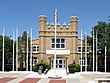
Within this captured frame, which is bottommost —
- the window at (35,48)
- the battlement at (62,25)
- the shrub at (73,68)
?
the shrub at (73,68)

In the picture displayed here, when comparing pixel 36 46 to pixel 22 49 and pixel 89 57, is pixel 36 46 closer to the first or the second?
pixel 22 49

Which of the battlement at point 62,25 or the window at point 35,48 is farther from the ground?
the battlement at point 62,25

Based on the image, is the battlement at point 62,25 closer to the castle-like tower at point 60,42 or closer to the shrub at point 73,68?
the castle-like tower at point 60,42

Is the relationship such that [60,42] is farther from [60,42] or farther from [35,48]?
[35,48]

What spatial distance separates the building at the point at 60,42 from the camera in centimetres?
5581

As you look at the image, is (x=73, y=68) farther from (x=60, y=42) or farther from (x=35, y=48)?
(x=35, y=48)

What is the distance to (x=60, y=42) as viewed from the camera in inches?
2221

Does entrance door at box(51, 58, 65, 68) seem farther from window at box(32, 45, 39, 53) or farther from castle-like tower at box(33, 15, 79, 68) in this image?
window at box(32, 45, 39, 53)

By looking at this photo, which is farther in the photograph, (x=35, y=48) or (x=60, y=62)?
(x=35, y=48)

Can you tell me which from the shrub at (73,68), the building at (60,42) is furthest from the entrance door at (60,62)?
the shrub at (73,68)

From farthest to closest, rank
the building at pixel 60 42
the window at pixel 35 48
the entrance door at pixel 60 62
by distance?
the window at pixel 35 48, the entrance door at pixel 60 62, the building at pixel 60 42

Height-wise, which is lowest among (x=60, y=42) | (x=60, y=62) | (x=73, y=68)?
(x=73, y=68)

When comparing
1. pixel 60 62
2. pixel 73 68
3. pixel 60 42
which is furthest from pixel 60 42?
pixel 73 68

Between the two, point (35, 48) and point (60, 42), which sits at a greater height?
point (60, 42)
